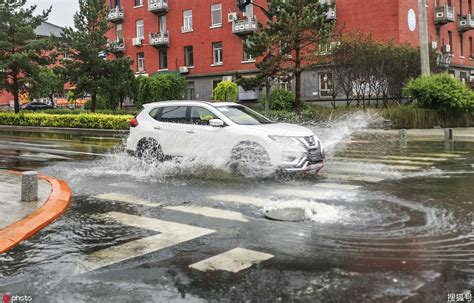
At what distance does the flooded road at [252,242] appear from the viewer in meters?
4.20

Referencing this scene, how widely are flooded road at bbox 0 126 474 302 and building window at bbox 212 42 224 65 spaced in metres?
35.8

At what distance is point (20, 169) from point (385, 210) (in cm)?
914

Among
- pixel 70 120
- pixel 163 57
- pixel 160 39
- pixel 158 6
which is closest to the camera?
pixel 70 120

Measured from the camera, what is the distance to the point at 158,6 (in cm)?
4731

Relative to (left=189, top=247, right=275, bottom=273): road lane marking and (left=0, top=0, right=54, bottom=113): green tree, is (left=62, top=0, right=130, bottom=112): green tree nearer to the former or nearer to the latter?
(left=0, top=0, right=54, bottom=113): green tree

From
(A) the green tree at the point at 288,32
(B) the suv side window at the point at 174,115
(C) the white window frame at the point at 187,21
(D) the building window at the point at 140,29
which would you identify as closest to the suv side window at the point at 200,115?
(B) the suv side window at the point at 174,115

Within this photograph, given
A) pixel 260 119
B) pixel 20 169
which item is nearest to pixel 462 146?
pixel 260 119

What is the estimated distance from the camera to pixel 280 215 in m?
6.73

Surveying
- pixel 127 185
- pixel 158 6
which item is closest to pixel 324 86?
pixel 158 6

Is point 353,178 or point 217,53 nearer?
point 353,178

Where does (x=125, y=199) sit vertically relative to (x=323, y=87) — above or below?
below

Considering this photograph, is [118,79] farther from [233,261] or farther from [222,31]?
[233,261]

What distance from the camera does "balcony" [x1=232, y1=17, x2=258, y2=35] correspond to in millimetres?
41094

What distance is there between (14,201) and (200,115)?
4.43m
